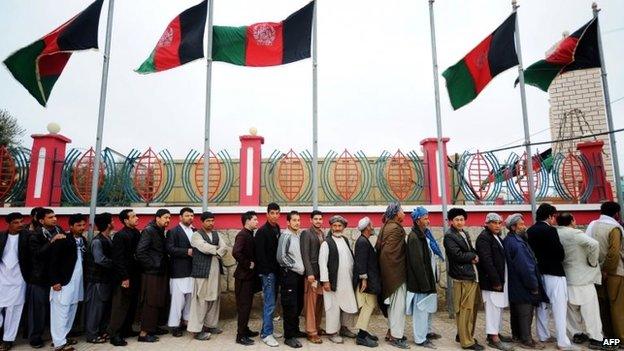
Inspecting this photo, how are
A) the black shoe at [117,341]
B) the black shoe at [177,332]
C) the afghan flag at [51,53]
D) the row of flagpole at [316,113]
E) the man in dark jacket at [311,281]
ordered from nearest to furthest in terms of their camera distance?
the black shoe at [117,341] < the man in dark jacket at [311,281] < the black shoe at [177,332] < the afghan flag at [51,53] < the row of flagpole at [316,113]

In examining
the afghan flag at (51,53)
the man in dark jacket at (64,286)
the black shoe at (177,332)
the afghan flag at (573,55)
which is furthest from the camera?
the afghan flag at (573,55)

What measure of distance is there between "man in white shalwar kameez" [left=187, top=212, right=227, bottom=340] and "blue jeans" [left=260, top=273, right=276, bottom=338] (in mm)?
741

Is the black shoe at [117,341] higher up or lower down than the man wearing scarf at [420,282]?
lower down

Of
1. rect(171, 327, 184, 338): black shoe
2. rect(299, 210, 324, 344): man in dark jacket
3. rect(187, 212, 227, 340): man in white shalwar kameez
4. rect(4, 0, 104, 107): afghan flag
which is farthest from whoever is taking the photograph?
rect(4, 0, 104, 107): afghan flag

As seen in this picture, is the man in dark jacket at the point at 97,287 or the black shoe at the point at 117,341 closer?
the black shoe at the point at 117,341

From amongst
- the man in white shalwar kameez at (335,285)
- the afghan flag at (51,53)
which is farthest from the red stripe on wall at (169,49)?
the man in white shalwar kameez at (335,285)

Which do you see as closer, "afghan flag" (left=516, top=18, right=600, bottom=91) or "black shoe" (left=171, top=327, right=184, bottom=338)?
"black shoe" (left=171, top=327, right=184, bottom=338)

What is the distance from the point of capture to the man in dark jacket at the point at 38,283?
Answer: 4488mm

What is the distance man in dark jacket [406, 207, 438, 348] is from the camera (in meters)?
4.48

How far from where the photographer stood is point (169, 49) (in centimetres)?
634

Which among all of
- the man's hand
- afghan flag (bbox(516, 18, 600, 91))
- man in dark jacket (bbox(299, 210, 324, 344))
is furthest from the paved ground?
afghan flag (bbox(516, 18, 600, 91))

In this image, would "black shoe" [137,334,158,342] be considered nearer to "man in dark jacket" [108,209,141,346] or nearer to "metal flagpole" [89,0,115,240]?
"man in dark jacket" [108,209,141,346]

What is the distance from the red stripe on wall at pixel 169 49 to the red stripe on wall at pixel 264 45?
1.27 meters

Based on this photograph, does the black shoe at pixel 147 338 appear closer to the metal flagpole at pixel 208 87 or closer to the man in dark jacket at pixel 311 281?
the man in dark jacket at pixel 311 281
